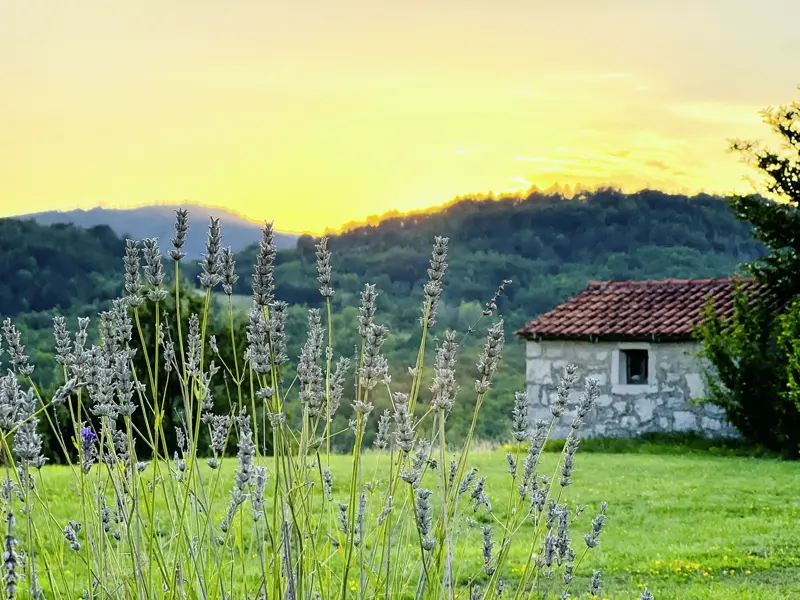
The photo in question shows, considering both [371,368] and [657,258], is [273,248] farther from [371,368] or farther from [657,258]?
[657,258]

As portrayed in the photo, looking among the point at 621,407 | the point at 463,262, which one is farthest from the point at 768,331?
the point at 463,262

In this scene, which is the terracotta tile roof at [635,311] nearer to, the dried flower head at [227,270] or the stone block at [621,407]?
the stone block at [621,407]

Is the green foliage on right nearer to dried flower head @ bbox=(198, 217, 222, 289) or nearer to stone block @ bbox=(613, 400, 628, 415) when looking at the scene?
stone block @ bbox=(613, 400, 628, 415)

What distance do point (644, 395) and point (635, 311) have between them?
82.5 inches

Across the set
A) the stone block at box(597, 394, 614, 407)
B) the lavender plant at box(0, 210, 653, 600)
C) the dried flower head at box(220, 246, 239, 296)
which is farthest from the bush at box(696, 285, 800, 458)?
the dried flower head at box(220, 246, 239, 296)

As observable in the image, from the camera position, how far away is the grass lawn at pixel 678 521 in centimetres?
729

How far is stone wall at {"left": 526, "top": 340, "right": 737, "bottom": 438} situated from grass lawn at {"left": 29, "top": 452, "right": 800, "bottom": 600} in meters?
2.55

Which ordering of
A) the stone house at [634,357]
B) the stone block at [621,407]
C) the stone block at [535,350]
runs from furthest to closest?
the stone block at [535,350] < the stone block at [621,407] < the stone house at [634,357]

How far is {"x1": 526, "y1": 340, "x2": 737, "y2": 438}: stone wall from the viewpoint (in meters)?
18.6

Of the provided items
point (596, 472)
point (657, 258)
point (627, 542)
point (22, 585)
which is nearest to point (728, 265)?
point (657, 258)

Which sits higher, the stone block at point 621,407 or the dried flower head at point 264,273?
the dried flower head at point 264,273

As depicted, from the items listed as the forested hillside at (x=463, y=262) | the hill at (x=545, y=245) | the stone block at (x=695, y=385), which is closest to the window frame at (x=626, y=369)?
the stone block at (x=695, y=385)

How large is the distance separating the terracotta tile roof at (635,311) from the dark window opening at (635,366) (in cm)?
68

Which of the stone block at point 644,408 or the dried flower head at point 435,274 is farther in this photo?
the stone block at point 644,408
